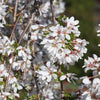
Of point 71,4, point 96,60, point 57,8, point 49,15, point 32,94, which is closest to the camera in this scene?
point 96,60

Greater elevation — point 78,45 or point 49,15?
point 49,15

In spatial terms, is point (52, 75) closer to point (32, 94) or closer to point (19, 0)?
point (32, 94)

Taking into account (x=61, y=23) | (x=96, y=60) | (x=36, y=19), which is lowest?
(x=96, y=60)

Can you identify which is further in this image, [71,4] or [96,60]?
[71,4]

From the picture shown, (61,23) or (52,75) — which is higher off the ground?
(61,23)

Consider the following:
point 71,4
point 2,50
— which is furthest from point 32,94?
point 71,4

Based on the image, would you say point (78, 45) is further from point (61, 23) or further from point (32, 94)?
point (32, 94)

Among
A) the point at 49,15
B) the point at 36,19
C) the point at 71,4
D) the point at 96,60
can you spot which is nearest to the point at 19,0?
the point at 36,19

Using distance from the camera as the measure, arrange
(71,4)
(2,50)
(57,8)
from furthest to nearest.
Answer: (71,4) < (57,8) < (2,50)

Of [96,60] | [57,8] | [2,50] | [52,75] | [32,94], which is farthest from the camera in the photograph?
[57,8]
